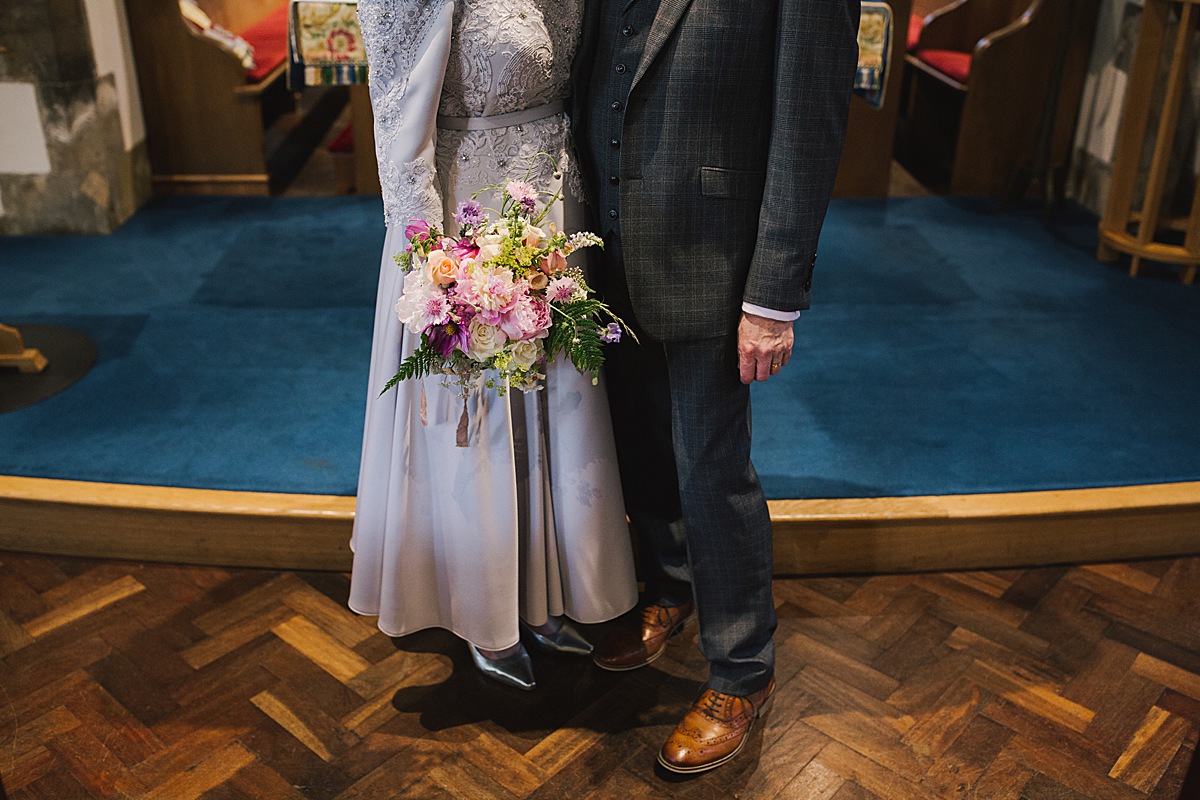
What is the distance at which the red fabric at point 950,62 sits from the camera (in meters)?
5.18

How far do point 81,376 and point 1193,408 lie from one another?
3.29m

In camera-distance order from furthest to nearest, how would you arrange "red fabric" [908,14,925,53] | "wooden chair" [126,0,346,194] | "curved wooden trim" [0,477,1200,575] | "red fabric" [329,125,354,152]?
"red fabric" [908,14,925,53] < "red fabric" [329,125,354,152] < "wooden chair" [126,0,346,194] < "curved wooden trim" [0,477,1200,575]

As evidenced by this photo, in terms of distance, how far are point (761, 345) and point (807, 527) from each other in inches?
35.4

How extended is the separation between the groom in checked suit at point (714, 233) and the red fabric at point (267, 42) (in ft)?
11.8

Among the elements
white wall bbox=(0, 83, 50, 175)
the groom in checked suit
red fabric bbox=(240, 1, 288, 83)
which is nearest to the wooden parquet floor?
the groom in checked suit

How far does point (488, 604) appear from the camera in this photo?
2.35m

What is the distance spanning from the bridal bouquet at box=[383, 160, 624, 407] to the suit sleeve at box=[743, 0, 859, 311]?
298mm

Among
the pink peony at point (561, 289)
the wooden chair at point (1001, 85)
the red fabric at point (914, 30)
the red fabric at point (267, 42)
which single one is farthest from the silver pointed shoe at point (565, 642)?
the red fabric at point (914, 30)

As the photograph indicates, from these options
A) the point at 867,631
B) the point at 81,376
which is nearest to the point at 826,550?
the point at 867,631

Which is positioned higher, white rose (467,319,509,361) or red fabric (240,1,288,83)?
white rose (467,319,509,361)

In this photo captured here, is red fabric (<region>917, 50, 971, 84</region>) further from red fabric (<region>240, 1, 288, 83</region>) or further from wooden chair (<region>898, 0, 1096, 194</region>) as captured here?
red fabric (<region>240, 1, 288, 83</region>)

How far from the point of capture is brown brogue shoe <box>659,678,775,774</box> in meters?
2.26

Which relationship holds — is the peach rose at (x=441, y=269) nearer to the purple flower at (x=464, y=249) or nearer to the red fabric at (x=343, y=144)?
the purple flower at (x=464, y=249)

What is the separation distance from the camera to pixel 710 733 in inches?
90.0
